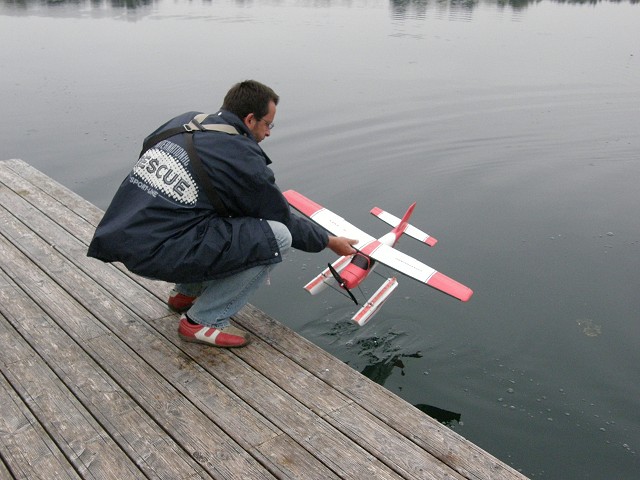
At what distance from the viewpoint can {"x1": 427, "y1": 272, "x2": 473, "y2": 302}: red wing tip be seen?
5.52 meters

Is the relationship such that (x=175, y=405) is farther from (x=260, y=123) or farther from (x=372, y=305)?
(x=372, y=305)

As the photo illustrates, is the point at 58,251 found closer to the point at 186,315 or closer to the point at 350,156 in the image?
the point at 186,315

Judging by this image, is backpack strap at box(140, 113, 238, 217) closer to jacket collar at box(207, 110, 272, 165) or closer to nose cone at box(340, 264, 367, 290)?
jacket collar at box(207, 110, 272, 165)

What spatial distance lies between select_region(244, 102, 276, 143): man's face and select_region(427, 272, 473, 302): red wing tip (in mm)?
2319

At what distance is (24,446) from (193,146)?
2.01 metres

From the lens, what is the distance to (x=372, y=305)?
6.24 metres

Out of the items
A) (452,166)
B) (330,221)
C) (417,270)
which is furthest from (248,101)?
(452,166)

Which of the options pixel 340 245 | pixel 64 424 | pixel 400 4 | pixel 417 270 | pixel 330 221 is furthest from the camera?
pixel 400 4

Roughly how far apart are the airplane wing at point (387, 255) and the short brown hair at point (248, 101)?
241 cm

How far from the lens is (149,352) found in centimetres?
443

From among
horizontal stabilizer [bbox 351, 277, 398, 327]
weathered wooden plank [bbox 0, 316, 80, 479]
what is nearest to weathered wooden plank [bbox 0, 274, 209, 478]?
weathered wooden plank [bbox 0, 316, 80, 479]

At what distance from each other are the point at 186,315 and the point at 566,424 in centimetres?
348

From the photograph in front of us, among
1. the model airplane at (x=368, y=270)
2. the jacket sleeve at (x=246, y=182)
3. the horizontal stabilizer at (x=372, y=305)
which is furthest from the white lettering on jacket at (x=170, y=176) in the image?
the horizontal stabilizer at (x=372, y=305)

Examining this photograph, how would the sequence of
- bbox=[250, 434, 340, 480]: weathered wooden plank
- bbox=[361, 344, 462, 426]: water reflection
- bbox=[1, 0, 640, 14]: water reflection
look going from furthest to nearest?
bbox=[1, 0, 640, 14]: water reflection
bbox=[361, 344, 462, 426]: water reflection
bbox=[250, 434, 340, 480]: weathered wooden plank
